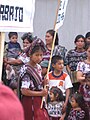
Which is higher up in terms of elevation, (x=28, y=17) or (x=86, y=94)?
(x=28, y=17)

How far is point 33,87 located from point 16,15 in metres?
1.09

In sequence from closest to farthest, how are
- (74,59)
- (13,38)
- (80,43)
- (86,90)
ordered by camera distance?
(86,90), (74,59), (80,43), (13,38)

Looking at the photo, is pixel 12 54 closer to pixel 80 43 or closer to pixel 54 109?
pixel 80 43

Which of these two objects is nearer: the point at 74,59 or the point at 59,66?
the point at 59,66

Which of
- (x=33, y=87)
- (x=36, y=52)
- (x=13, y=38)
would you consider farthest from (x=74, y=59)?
(x=33, y=87)

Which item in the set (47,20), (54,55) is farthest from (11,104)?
(47,20)

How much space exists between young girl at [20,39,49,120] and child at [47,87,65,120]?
641 millimetres

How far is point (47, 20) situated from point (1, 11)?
4.94 meters

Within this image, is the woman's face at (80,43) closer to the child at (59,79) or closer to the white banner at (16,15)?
the child at (59,79)

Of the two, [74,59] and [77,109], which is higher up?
[74,59]

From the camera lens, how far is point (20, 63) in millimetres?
6367

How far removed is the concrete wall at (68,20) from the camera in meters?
8.38

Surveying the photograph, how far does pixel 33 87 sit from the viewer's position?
4504 millimetres

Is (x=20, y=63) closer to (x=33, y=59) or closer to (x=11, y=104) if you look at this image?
(x=33, y=59)
